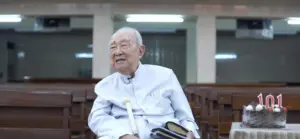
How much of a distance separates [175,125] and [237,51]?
12563 millimetres

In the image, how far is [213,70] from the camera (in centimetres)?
942

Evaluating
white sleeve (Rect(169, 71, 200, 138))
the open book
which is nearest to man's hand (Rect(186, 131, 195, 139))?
the open book

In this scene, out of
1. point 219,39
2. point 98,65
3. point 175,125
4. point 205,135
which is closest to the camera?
point 175,125

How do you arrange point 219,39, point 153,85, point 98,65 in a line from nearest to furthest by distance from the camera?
1. point 153,85
2. point 98,65
3. point 219,39

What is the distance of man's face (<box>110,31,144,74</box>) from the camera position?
2.13m

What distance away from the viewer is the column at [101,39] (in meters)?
9.34

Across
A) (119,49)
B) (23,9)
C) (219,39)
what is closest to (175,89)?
(119,49)

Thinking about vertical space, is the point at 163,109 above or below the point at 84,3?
below

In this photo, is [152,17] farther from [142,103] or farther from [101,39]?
[142,103]

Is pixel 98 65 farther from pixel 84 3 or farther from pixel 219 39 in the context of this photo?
pixel 219 39

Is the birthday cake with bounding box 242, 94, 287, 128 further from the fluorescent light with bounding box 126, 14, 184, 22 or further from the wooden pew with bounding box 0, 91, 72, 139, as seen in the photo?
the fluorescent light with bounding box 126, 14, 184, 22

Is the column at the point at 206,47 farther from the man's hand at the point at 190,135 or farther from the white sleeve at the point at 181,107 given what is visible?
the man's hand at the point at 190,135

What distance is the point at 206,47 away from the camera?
30.9 feet

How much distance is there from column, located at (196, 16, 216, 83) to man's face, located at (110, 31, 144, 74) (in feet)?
24.1
